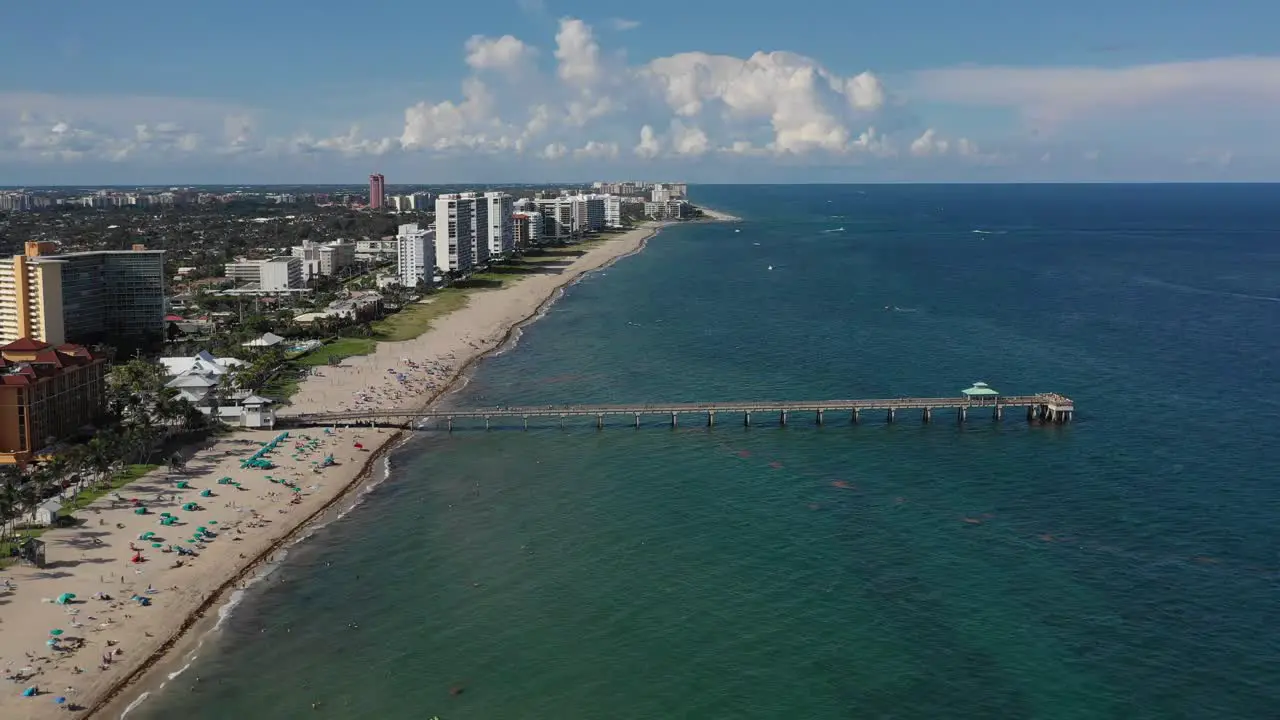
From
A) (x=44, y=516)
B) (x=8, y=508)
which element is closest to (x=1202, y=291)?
(x=44, y=516)

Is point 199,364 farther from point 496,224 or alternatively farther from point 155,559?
point 496,224

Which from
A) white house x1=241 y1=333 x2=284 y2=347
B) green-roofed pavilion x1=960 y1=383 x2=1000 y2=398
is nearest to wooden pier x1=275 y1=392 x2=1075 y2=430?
green-roofed pavilion x1=960 y1=383 x2=1000 y2=398

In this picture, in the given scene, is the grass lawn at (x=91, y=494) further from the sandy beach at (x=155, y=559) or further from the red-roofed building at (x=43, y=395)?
the red-roofed building at (x=43, y=395)

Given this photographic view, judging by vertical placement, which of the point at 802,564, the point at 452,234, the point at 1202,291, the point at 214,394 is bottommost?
the point at 802,564

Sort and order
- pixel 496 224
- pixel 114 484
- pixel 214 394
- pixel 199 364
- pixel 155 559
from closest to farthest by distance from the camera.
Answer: pixel 155 559 → pixel 114 484 → pixel 214 394 → pixel 199 364 → pixel 496 224

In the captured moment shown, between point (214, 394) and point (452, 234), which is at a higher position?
point (452, 234)

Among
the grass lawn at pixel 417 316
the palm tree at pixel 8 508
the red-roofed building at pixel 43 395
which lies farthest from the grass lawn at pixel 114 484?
the grass lawn at pixel 417 316

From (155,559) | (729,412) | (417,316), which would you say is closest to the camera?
(155,559)
